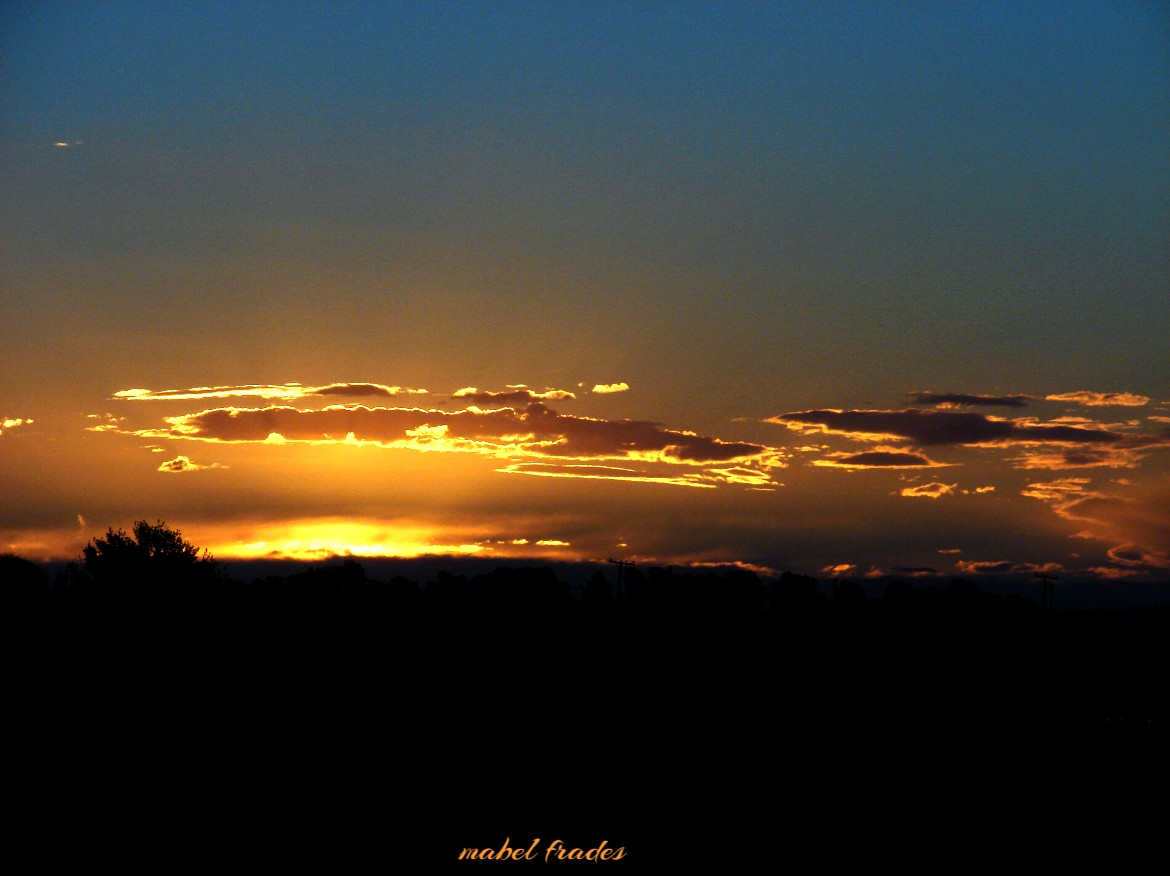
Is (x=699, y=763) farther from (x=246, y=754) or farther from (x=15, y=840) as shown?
(x=15, y=840)

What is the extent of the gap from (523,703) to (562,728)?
9490 mm

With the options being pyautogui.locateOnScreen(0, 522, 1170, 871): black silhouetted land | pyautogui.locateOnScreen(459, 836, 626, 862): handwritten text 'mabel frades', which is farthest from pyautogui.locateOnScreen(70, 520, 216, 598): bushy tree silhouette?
pyautogui.locateOnScreen(459, 836, 626, 862): handwritten text 'mabel frades'

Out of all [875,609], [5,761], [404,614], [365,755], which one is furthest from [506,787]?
[875,609]

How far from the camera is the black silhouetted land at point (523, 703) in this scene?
5088 centimetres

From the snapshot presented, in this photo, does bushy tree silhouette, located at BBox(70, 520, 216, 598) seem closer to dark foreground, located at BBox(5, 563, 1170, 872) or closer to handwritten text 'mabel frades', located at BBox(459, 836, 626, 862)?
dark foreground, located at BBox(5, 563, 1170, 872)

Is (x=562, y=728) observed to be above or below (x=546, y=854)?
above

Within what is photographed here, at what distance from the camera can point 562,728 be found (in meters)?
70.2

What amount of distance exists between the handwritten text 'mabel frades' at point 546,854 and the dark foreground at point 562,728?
45 cm

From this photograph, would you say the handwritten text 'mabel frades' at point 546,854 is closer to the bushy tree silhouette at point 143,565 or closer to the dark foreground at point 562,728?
the dark foreground at point 562,728

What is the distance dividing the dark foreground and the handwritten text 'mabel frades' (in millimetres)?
450

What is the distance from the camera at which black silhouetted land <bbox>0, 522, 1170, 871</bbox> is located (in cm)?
5088

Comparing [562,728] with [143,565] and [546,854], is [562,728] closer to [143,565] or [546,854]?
[546,854]

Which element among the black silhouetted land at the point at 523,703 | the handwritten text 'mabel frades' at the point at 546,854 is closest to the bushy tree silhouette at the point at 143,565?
the black silhouetted land at the point at 523,703

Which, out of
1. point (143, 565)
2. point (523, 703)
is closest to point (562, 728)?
point (523, 703)
